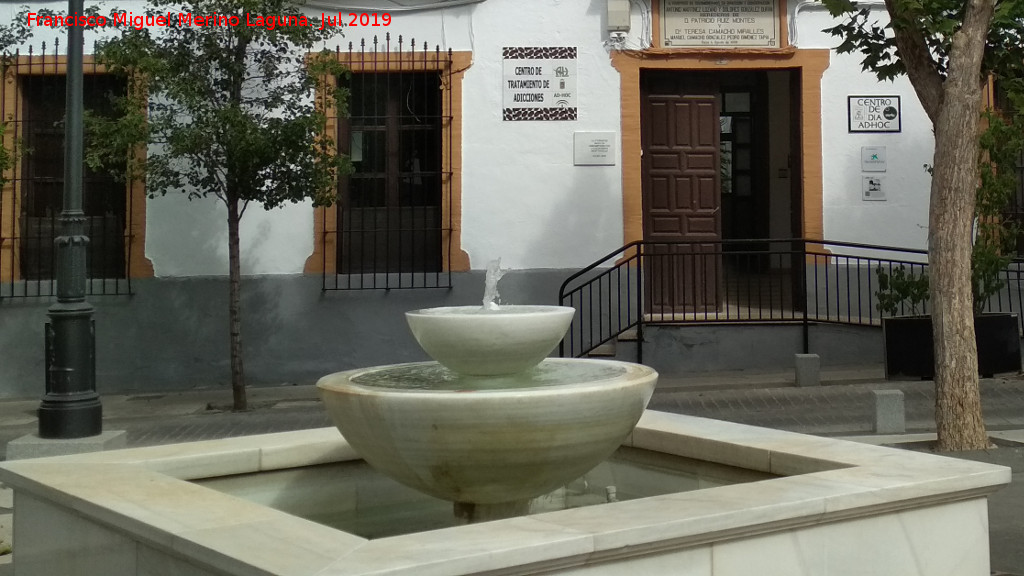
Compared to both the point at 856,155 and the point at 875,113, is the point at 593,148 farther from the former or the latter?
the point at 875,113

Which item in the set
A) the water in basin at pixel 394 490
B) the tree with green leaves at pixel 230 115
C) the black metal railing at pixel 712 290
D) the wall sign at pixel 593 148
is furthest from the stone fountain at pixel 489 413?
the wall sign at pixel 593 148

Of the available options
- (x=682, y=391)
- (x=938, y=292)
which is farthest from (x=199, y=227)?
(x=938, y=292)

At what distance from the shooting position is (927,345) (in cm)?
1145

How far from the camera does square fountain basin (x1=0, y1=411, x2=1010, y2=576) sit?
3125mm

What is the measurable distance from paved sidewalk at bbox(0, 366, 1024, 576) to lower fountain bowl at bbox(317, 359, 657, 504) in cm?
495

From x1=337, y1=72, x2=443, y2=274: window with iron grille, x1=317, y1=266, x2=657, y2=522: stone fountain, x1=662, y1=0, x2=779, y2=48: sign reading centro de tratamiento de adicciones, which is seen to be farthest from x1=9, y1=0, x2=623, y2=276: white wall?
x1=317, y1=266, x2=657, y2=522: stone fountain

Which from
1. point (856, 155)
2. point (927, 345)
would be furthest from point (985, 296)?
point (856, 155)

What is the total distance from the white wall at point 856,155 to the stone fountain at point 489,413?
413 inches

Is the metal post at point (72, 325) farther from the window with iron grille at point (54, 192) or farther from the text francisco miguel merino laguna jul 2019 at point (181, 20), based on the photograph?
the window with iron grille at point (54, 192)

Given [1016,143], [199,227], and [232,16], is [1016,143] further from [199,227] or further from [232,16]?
[199,227]

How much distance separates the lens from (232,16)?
11.4m

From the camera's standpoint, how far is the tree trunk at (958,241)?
8.12m

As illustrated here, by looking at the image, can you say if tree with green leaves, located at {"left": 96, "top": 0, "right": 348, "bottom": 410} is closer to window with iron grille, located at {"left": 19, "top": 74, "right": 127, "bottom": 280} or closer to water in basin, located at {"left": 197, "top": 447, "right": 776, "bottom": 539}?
window with iron grille, located at {"left": 19, "top": 74, "right": 127, "bottom": 280}

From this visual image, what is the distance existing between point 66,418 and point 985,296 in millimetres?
9186
